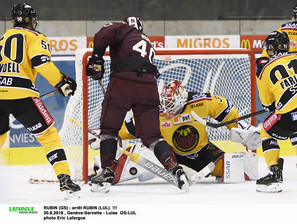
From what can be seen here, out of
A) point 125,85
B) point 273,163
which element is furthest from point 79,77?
point 273,163

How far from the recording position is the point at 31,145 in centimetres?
569

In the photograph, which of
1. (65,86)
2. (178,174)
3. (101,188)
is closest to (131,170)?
(101,188)

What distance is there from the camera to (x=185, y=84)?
204 inches

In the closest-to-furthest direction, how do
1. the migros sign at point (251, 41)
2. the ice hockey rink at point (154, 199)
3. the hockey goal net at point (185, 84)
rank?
the ice hockey rink at point (154, 199) → the hockey goal net at point (185, 84) → the migros sign at point (251, 41)

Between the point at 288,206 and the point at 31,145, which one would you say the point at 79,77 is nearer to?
the point at 31,145

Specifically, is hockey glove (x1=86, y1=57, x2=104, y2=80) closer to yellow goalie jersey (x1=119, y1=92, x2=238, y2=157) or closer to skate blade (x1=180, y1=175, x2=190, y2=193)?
yellow goalie jersey (x1=119, y1=92, x2=238, y2=157)

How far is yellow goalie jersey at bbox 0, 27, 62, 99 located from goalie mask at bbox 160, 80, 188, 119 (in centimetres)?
83

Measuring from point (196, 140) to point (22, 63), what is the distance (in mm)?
1284

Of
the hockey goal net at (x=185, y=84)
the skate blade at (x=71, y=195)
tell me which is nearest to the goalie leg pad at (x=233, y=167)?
the hockey goal net at (x=185, y=84)

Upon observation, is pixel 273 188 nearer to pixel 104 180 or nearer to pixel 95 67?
pixel 104 180

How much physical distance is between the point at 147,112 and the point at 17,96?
73 cm

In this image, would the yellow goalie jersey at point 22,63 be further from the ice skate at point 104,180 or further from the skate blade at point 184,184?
the skate blade at point 184,184

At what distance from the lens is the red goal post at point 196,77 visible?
446cm

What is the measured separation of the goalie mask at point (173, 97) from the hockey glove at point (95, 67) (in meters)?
Answer: 0.48
